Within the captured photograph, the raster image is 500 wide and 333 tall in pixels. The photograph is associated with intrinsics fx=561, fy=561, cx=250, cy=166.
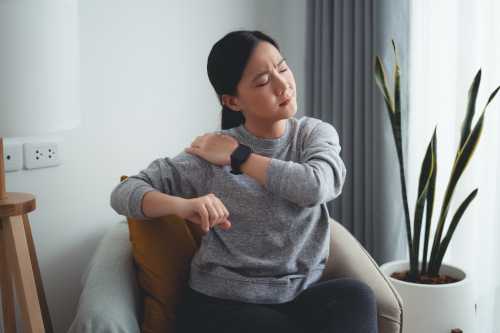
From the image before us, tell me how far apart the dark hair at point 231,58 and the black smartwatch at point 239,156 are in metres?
0.17

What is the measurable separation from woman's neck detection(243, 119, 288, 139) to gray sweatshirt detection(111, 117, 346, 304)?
2cm

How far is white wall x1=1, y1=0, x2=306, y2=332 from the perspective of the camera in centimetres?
191

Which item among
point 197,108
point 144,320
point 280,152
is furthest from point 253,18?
point 144,320

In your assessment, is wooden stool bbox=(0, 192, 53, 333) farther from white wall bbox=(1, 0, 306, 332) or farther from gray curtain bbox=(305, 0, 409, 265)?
gray curtain bbox=(305, 0, 409, 265)

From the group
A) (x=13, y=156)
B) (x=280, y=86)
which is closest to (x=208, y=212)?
(x=280, y=86)

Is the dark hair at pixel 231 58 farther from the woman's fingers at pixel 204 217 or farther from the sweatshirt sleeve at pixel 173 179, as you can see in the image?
the woman's fingers at pixel 204 217

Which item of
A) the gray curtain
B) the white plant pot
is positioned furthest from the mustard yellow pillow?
the gray curtain

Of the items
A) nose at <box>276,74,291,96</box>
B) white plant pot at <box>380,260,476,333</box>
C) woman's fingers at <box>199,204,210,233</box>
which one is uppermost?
nose at <box>276,74,291,96</box>

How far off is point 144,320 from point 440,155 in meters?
1.43

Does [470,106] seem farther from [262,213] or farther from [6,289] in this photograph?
[6,289]

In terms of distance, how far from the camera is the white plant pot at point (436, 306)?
74.8 inches

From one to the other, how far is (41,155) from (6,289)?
1.55 feet

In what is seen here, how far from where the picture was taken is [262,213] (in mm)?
1490

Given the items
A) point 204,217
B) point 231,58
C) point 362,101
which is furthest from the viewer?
point 362,101
